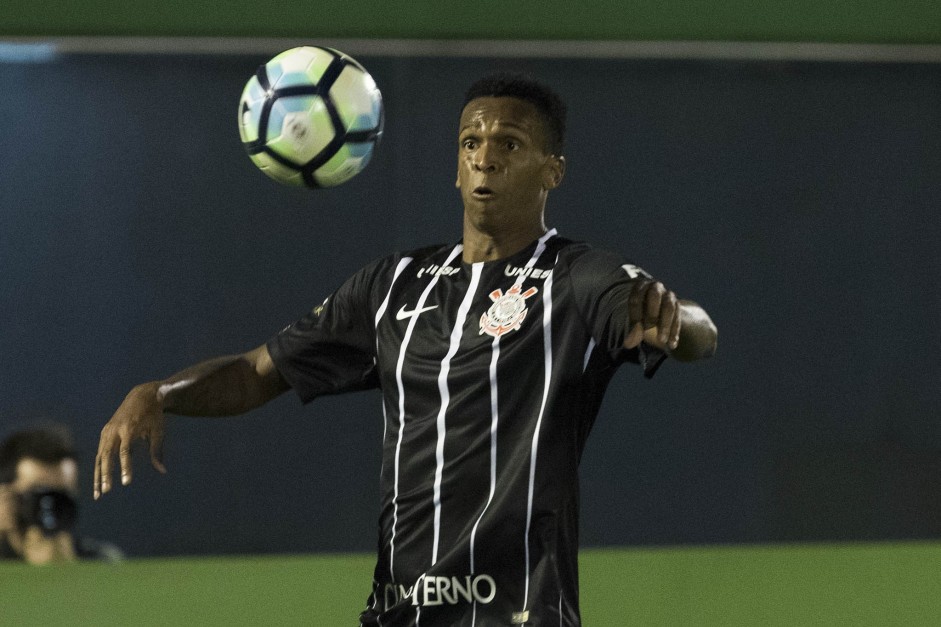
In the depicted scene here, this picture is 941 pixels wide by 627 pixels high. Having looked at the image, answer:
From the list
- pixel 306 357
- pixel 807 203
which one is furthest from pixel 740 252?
pixel 306 357

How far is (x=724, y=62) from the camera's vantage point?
3.30m

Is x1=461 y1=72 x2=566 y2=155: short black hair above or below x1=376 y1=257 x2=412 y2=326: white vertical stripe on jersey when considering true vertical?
above

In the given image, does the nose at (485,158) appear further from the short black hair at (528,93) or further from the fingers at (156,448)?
the fingers at (156,448)

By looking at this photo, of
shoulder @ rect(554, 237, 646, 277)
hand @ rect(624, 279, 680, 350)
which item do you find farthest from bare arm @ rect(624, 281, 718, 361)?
shoulder @ rect(554, 237, 646, 277)

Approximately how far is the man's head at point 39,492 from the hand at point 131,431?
930 millimetres

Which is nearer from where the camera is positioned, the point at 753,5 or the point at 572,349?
the point at 572,349

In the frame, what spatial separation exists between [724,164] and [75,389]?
163cm

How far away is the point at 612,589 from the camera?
2.44 metres

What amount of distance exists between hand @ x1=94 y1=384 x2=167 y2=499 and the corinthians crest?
0.50m

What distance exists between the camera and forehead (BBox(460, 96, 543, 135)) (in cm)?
210

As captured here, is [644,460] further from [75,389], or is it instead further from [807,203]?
[75,389]

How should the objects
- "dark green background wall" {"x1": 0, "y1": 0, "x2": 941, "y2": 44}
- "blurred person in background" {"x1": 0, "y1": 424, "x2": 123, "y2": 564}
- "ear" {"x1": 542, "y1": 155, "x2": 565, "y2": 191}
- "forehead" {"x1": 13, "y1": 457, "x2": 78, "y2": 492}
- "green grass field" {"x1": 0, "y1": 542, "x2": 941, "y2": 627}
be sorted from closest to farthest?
"ear" {"x1": 542, "y1": 155, "x2": 565, "y2": 191}
"green grass field" {"x1": 0, "y1": 542, "x2": 941, "y2": 627}
"blurred person in background" {"x1": 0, "y1": 424, "x2": 123, "y2": 564}
"forehead" {"x1": 13, "y1": 457, "x2": 78, "y2": 492}
"dark green background wall" {"x1": 0, "y1": 0, "x2": 941, "y2": 44}

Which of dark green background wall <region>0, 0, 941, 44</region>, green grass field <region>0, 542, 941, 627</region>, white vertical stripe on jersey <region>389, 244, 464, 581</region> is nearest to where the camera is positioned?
white vertical stripe on jersey <region>389, 244, 464, 581</region>

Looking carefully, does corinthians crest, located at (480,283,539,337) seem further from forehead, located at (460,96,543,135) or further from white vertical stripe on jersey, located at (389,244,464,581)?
forehead, located at (460,96,543,135)
